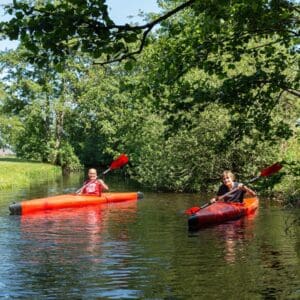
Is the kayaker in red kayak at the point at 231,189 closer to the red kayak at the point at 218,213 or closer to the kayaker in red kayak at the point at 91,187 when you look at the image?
the red kayak at the point at 218,213

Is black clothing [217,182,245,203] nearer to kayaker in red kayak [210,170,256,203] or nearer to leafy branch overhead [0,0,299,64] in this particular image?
kayaker in red kayak [210,170,256,203]

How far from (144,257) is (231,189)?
5.27m

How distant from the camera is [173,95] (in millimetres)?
6582

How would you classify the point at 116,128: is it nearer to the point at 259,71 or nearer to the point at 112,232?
the point at 112,232

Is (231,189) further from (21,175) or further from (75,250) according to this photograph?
(21,175)

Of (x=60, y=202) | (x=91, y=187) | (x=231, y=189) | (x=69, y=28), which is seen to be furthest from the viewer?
(x=91, y=187)

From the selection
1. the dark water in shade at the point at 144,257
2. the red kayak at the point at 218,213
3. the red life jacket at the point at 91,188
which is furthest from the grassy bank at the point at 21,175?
the red kayak at the point at 218,213

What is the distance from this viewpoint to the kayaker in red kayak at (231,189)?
44.4 ft

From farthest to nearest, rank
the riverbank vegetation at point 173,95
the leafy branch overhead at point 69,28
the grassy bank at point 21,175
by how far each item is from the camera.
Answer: the grassy bank at point 21,175 < the riverbank vegetation at point 173,95 < the leafy branch overhead at point 69,28

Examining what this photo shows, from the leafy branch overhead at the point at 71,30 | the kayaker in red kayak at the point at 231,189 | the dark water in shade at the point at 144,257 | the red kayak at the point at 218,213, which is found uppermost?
the leafy branch overhead at the point at 71,30

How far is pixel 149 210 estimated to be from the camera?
15.7 metres

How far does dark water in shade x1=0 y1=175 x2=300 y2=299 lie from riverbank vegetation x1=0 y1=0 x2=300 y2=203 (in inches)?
61.5

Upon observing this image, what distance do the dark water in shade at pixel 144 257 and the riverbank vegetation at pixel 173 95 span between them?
156cm

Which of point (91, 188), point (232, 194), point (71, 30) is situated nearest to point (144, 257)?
point (232, 194)
